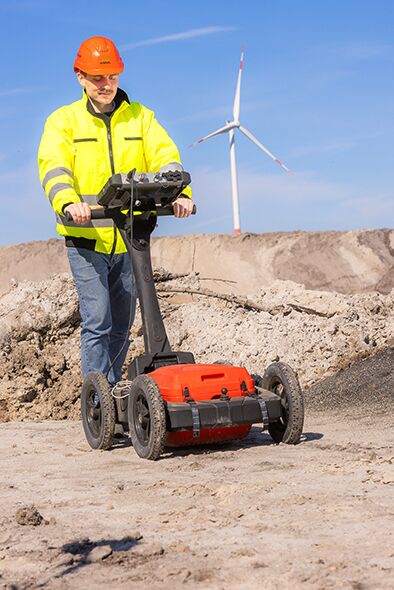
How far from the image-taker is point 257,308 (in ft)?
27.9

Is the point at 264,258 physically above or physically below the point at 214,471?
above

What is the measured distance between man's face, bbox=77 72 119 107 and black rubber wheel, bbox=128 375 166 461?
167 cm

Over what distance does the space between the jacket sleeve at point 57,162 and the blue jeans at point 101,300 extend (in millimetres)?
457

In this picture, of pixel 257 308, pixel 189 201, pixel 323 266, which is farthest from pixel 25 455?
pixel 323 266

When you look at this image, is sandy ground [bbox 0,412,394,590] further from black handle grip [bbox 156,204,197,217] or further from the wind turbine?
the wind turbine

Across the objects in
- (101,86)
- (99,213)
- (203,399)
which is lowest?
(203,399)

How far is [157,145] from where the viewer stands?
505 cm

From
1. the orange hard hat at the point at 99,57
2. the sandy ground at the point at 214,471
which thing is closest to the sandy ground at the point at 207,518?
the sandy ground at the point at 214,471

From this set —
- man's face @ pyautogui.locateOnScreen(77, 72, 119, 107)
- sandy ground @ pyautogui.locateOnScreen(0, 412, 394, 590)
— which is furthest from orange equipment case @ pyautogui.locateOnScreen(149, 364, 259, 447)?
man's face @ pyautogui.locateOnScreen(77, 72, 119, 107)

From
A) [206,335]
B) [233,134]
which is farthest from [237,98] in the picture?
[206,335]

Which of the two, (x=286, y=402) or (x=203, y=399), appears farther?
(x=286, y=402)

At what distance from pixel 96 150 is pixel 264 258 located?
21629 millimetres

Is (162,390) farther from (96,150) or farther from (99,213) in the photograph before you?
(96,150)

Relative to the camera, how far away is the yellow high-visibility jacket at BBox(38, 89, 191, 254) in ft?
16.0
